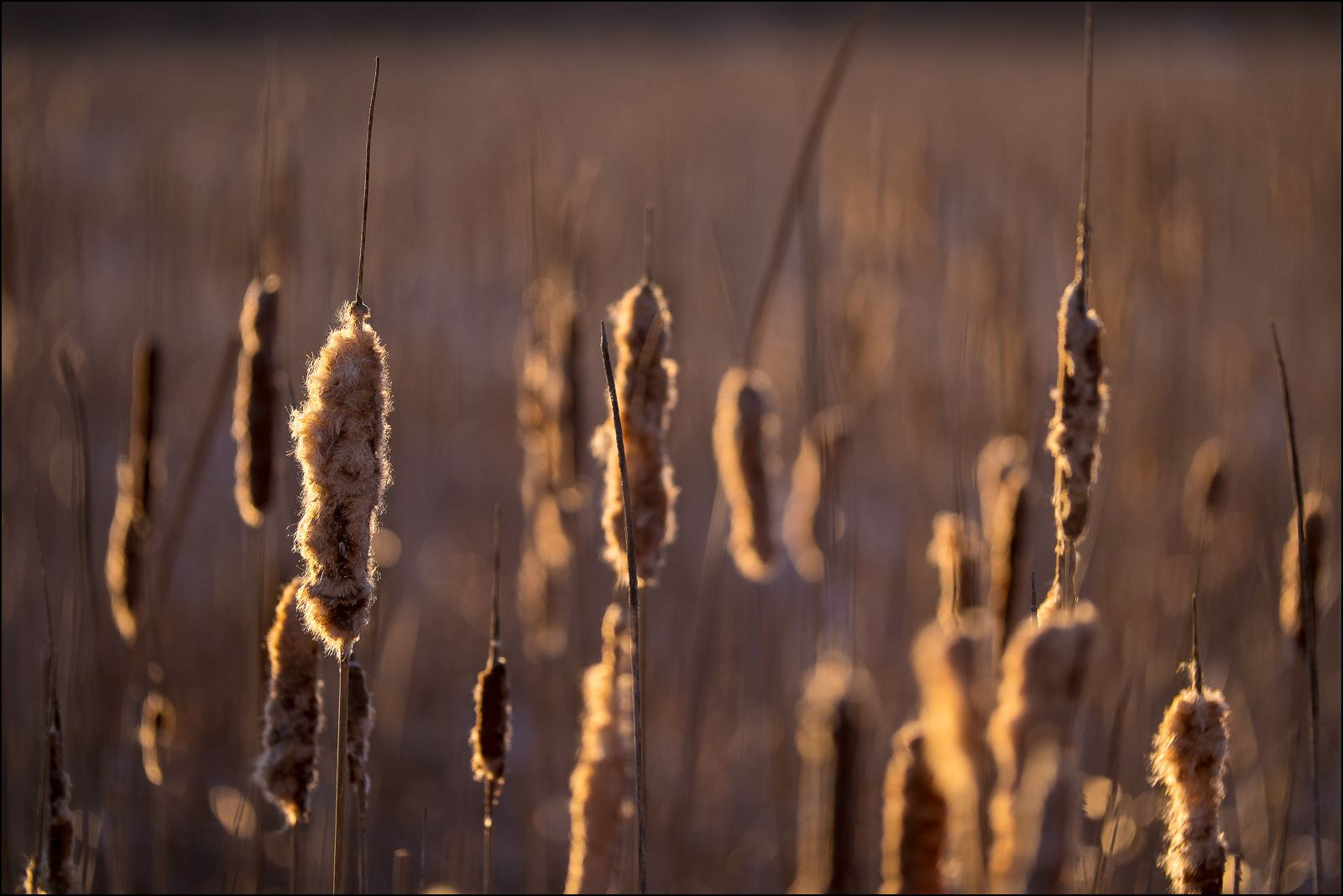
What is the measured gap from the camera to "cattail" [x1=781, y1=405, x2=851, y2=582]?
179 cm

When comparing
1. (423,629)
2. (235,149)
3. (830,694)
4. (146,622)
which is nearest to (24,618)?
(423,629)

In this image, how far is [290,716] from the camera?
1166 mm

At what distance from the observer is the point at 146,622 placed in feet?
6.07

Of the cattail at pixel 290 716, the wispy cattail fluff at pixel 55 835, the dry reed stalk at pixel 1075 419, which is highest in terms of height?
the dry reed stalk at pixel 1075 419

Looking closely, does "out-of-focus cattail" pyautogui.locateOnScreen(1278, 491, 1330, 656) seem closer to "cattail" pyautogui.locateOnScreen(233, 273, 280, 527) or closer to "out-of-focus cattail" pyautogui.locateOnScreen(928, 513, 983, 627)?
"out-of-focus cattail" pyautogui.locateOnScreen(928, 513, 983, 627)

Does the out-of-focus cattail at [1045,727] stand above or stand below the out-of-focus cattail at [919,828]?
above

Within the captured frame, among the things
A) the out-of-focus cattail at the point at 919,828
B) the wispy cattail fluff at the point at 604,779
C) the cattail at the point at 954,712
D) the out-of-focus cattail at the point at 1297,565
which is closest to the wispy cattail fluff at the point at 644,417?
the wispy cattail fluff at the point at 604,779

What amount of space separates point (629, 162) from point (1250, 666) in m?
5.59

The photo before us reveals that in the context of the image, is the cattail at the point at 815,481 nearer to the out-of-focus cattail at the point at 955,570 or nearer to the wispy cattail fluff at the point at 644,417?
the out-of-focus cattail at the point at 955,570

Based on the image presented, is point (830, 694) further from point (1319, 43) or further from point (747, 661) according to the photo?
point (1319, 43)

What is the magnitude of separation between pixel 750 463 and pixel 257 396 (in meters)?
0.70

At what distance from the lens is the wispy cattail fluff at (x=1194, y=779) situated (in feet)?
3.20

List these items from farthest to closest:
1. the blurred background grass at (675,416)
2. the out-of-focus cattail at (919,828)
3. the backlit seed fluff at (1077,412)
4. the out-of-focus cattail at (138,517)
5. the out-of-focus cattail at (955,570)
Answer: the blurred background grass at (675,416) → the out-of-focus cattail at (138,517) → the out-of-focus cattail at (955,570) → the backlit seed fluff at (1077,412) → the out-of-focus cattail at (919,828)

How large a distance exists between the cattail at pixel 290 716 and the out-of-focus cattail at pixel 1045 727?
0.78 metres
